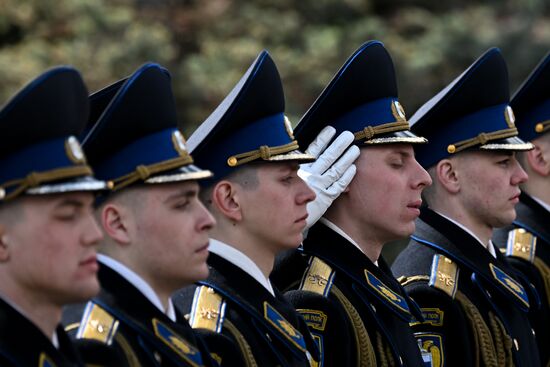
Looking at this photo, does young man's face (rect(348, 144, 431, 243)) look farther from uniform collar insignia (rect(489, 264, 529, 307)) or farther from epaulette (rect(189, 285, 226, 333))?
epaulette (rect(189, 285, 226, 333))

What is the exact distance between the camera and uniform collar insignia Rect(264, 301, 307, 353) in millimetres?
5996

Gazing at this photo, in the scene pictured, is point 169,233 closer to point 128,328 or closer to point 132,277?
point 132,277

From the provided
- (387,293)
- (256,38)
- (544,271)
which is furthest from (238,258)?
(256,38)

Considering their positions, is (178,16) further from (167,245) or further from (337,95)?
(167,245)

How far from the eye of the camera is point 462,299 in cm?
732

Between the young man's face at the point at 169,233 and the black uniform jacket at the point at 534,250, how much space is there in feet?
10.8

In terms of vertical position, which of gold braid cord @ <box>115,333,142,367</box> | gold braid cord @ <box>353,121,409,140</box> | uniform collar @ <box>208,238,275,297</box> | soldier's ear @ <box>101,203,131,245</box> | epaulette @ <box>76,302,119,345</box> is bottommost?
gold braid cord @ <box>115,333,142,367</box>

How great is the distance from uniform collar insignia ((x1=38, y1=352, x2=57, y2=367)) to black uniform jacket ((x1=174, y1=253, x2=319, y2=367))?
47.0 inches

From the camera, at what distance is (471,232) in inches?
299

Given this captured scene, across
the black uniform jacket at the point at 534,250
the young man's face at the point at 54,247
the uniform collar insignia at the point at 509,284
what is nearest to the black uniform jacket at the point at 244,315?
the young man's face at the point at 54,247

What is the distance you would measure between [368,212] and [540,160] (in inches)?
86.3

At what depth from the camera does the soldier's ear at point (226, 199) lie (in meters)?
6.10

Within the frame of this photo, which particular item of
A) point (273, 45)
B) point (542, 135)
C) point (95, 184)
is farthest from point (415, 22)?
point (95, 184)

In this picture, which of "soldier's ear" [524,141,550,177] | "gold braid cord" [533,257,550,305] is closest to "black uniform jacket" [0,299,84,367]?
"gold braid cord" [533,257,550,305]
